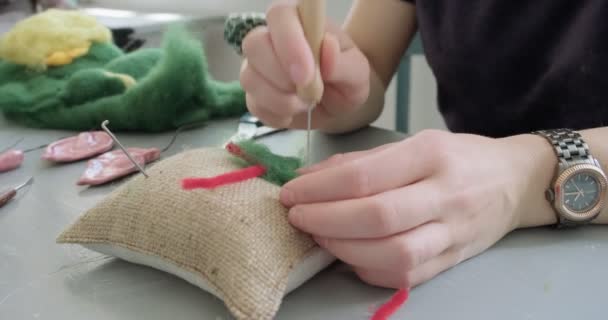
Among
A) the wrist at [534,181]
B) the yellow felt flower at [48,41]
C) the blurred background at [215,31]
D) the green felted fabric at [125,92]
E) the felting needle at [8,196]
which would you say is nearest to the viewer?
the wrist at [534,181]

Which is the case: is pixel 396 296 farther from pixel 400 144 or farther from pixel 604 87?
pixel 604 87

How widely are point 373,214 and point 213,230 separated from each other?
0.36 ft

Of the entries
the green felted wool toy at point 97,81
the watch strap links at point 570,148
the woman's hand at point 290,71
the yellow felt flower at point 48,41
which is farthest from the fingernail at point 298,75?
the yellow felt flower at point 48,41

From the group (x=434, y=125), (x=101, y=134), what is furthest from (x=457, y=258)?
(x=434, y=125)

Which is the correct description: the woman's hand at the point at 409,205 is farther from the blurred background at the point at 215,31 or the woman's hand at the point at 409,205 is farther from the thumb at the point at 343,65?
the blurred background at the point at 215,31

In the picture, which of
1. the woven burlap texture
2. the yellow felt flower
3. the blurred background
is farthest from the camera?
the blurred background

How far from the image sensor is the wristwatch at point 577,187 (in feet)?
1.44

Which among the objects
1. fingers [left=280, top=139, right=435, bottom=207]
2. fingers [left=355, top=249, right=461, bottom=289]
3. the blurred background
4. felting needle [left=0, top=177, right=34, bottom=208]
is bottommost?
the blurred background

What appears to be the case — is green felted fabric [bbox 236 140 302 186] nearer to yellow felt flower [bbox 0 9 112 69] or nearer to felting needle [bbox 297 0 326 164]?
felting needle [bbox 297 0 326 164]

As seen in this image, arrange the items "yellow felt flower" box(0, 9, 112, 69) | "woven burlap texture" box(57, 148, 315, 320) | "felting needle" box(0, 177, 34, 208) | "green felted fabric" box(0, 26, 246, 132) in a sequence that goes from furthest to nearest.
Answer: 1. "yellow felt flower" box(0, 9, 112, 69)
2. "green felted fabric" box(0, 26, 246, 132)
3. "felting needle" box(0, 177, 34, 208)
4. "woven burlap texture" box(57, 148, 315, 320)

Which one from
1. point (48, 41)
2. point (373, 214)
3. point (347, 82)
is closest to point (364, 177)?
point (373, 214)

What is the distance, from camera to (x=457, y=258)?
0.41 meters

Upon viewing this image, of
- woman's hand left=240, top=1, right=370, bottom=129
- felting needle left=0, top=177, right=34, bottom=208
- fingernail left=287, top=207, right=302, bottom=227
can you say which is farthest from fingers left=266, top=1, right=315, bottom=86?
felting needle left=0, top=177, right=34, bottom=208

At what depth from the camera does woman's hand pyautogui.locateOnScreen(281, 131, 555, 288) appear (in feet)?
1.17
